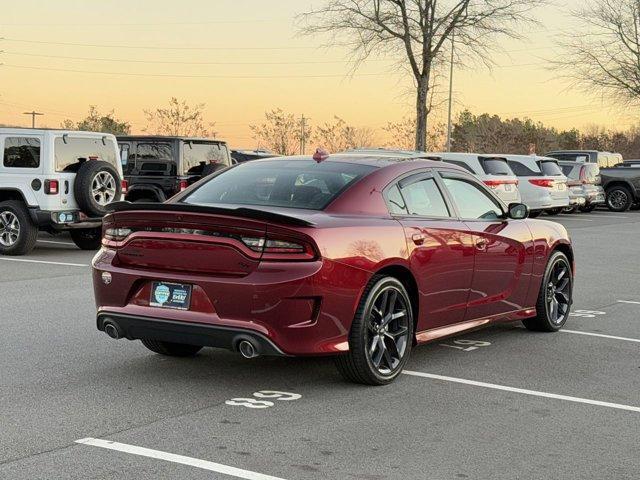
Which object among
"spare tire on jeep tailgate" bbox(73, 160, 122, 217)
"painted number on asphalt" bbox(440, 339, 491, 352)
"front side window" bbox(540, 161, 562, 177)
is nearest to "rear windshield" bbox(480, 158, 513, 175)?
"front side window" bbox(540, 161, 562, 177)

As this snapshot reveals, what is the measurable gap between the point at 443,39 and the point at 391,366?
117 feet

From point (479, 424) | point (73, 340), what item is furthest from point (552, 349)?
point (73, 340)

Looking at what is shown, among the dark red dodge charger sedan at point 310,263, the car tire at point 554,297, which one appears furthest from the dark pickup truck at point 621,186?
the dark red dodge charger sedan at point 310,263

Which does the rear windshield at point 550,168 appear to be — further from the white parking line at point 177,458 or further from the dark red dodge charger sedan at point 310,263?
the white parking line at point 177,458

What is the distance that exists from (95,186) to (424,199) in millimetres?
8854

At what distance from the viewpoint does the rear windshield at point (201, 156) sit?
1848 centimetres

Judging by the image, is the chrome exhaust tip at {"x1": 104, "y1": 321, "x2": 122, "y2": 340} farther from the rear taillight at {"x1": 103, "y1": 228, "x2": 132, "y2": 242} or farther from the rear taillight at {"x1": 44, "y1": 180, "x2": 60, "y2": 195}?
the rear taillight at {"x1": 44, "y1": 180, "x2": 60, "y2": 195}

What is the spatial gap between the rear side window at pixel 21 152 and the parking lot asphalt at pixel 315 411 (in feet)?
21.6

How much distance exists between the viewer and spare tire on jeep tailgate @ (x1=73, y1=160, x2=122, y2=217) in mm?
15055

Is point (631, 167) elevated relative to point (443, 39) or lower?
lower

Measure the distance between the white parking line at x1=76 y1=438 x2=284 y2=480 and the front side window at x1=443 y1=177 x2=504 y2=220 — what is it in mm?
3488

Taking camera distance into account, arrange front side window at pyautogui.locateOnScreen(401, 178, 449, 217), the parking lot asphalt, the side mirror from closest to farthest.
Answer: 1. the parking lot asphalt
2. front side window at pyautogui.locateOnScreen(401, 178, 449, 217)
3. the side mirror

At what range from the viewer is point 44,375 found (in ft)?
22.2

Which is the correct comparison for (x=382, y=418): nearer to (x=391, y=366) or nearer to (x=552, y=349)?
(x=391, y=366)
